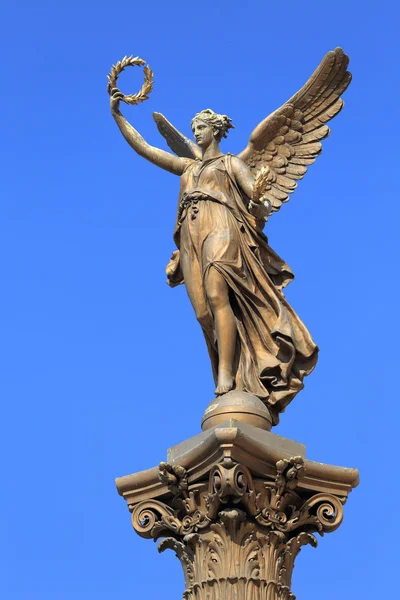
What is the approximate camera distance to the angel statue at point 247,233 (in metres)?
16.4

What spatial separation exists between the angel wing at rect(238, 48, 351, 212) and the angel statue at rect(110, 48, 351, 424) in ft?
0.04

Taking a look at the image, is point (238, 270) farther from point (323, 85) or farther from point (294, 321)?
point (323, 85)

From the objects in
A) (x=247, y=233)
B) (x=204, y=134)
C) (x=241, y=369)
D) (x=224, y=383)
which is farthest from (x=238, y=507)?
(x=204, y=134)

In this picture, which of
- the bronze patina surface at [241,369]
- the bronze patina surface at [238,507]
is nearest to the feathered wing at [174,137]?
the bronze patina surface at [241,369]

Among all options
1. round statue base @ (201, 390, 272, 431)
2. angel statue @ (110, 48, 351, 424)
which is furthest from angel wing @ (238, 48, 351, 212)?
round statue base @ (201, 390, 272, 431)

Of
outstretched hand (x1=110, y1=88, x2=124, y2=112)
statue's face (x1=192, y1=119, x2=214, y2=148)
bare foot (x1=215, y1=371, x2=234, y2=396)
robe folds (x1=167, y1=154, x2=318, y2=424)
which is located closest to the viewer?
bare foot (x1=215, y1=371, x2=234, y2=396)

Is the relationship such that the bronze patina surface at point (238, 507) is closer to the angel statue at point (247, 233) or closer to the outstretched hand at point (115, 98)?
the angel statue at point (247, 233)

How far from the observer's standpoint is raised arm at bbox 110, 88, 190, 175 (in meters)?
17.9

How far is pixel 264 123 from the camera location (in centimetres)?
1798

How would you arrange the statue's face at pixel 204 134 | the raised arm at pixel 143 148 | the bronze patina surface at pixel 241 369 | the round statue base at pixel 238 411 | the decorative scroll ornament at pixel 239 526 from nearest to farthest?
the decorative scroll ornament at pixel 239 526 < the bronze patina surface at pixel 241 369 < the round statue base at pixel 238 411 < the statue's face at pixel 204 134 < the raised arm at pixel 143 148

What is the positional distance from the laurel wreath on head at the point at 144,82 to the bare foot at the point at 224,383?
4.12 meters

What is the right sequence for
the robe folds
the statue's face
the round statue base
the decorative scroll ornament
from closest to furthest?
the decorative scroll ornament
the round statue base
the robe folds
the statue's face

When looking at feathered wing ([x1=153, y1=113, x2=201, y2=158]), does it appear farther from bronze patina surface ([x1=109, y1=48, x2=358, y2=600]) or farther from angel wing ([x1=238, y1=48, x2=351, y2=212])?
angel wing ([x1=238, y1=48, x2=351, y2=212])

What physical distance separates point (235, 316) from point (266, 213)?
1.33 m
